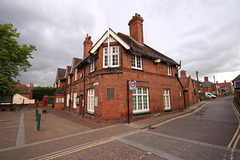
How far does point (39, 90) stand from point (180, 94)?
46.1 m

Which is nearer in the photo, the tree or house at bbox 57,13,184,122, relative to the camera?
house at bbox 57,13,184,122

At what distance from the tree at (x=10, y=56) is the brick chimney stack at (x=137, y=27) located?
14498 millimetres

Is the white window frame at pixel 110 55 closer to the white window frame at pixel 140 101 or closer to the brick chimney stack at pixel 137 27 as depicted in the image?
the white window frame at pixel 140 101

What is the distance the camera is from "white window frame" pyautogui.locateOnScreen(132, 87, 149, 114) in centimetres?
993

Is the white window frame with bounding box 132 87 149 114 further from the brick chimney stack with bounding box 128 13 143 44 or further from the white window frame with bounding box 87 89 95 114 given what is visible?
the brick chimney stack with bounding box 128 13 143 44

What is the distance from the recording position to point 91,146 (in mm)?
4934

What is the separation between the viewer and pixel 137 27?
14.2m

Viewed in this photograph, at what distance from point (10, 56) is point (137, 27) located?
54.7ft

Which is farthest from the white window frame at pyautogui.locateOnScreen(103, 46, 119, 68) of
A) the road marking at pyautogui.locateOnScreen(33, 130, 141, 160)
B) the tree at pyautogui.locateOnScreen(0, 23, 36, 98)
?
the tree at pyautogui.locateOnScreen(0, 23, 36, 98)

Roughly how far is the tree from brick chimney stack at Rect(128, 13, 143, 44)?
47.6 feet

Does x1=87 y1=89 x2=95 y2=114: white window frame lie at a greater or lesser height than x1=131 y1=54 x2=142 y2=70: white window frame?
lesser

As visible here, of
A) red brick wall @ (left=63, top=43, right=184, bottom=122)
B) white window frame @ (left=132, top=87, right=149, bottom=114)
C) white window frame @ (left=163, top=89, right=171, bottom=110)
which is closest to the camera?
red brick wall @ (left=63, top=43, right=184, bottom=122)

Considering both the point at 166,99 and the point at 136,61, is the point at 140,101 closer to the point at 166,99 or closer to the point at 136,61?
the point at 136,61

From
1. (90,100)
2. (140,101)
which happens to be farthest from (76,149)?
(90,100)
